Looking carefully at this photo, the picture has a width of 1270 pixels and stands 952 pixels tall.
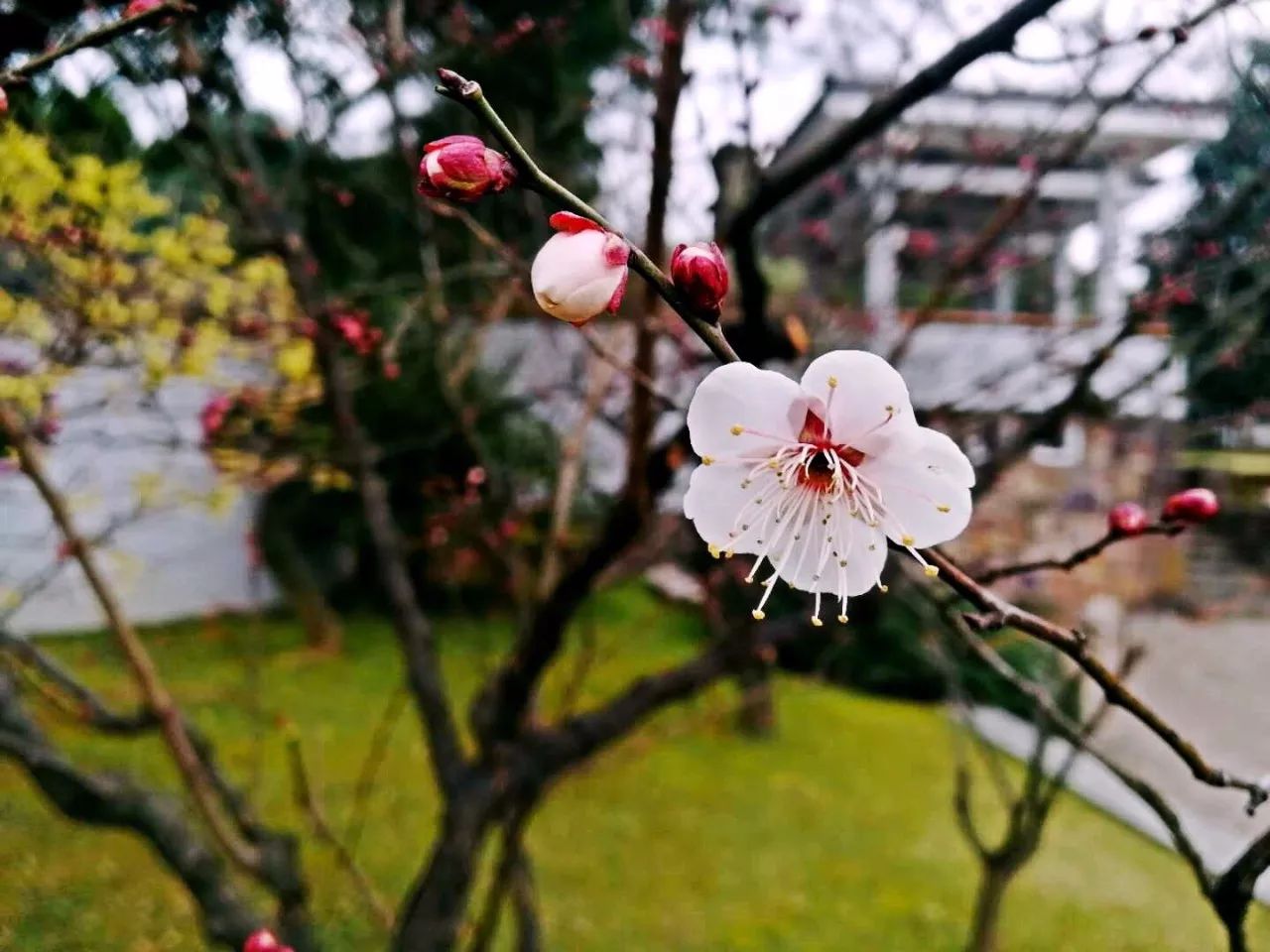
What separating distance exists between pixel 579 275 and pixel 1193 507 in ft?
2.43

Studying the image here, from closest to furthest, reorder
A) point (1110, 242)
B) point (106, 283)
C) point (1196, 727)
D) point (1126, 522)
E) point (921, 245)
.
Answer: point (1126, 522) < point (106, 283) < point (1110, 242) < point (921, 245) < point (1196, 727)

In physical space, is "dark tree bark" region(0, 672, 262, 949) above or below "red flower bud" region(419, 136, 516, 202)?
below

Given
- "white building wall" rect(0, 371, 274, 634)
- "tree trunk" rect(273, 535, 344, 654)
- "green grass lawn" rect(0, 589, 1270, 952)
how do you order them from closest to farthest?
"green grass lawn" rect(0, 589, 1270, 952), "white building wall" rect(0, 371, 274, 634), "tree trunk" rect(273, 535, 344, 654)

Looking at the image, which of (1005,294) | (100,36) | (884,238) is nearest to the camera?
(100,36)

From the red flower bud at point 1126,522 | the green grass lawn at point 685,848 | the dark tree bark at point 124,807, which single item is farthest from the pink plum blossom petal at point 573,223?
the green grass lawn at point 685,848

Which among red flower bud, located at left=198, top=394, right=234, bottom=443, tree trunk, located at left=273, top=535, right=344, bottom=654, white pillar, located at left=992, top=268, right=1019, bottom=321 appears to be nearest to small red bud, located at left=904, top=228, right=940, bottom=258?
white pillar, located at left=992, top=268, right=1019, bottom=321

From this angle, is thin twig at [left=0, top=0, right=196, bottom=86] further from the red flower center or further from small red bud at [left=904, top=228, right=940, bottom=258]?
small red bud at [left=904, top=228, right=940, bottom=258]

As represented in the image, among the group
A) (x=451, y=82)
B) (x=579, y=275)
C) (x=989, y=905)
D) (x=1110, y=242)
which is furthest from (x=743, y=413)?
(x=1110, y=242)

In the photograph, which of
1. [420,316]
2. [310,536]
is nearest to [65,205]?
[420,316]

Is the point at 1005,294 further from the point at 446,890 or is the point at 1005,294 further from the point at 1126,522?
the point at 1126,522

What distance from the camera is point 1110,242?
12.2 feet

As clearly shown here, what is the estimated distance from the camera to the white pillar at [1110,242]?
12.0 ft

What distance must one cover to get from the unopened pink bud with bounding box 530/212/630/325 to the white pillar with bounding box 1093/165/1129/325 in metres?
2.97

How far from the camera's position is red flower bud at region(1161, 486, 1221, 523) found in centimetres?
101
